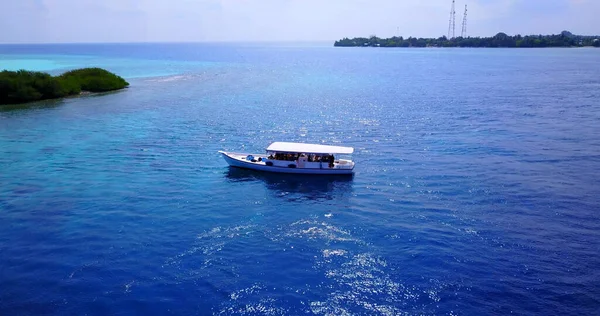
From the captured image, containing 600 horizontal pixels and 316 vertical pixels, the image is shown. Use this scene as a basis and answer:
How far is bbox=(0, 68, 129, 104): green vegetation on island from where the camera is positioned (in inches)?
4259

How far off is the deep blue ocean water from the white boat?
145 centimetres

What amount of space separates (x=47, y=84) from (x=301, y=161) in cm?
8494

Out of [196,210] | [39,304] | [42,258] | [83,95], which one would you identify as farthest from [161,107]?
[39,304]

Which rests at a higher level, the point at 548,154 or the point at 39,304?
the point at 548,154

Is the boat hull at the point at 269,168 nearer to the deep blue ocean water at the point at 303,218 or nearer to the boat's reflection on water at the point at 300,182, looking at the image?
the boat's reflection on water at the point at 300,182

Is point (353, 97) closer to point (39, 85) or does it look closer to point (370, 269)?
point (39, 85)

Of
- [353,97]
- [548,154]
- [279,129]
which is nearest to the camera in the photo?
[548,154]

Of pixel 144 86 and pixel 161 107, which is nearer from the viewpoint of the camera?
pixel 161 107

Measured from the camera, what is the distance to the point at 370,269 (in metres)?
36.4

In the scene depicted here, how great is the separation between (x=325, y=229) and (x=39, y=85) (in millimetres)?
98190

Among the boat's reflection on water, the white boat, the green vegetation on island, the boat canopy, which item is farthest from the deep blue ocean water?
the green vegetation on island

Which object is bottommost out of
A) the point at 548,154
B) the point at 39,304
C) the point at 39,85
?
the point at 39,304

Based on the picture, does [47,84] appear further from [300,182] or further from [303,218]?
[303,218]

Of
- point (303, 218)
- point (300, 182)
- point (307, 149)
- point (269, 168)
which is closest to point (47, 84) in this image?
point (269, 168)
